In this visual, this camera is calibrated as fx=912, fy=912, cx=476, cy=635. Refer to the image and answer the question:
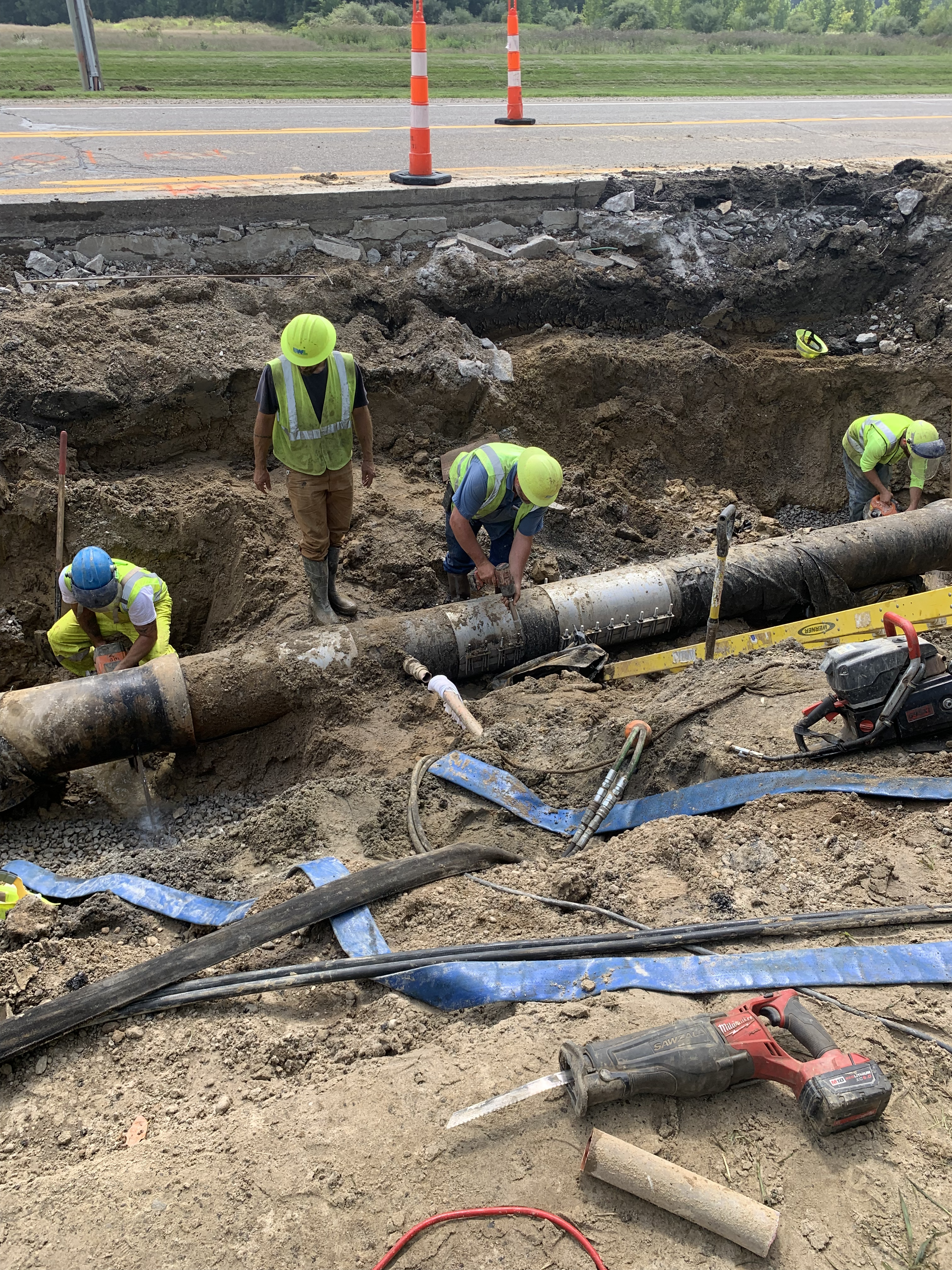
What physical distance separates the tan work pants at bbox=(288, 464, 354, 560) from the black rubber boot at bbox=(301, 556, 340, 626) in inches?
2.5

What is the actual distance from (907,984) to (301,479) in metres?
4.02

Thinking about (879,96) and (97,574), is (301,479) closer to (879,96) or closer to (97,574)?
(97,574)

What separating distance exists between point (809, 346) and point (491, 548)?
435 cm

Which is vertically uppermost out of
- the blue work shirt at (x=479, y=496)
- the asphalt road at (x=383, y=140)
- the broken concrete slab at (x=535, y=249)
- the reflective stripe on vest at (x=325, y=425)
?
the asphalt road at (x=383, y=140)

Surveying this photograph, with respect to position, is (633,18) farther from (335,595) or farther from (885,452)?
(335,595)

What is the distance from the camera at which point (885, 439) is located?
6.52 metres

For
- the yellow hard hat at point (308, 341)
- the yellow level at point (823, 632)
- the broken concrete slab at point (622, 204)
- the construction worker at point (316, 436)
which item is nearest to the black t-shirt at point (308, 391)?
the construction worker at point (316, 436)

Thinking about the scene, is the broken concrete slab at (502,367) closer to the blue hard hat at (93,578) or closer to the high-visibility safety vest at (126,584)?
the high-visibility safety vest at (126,584)

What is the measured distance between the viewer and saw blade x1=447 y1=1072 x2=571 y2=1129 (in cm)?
230

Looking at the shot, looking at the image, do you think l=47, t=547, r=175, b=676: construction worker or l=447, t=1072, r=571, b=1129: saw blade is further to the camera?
l=47, t=547, r=175, b=676: construction worker

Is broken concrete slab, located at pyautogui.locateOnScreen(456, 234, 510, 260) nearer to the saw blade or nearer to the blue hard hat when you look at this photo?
the blue hard hat

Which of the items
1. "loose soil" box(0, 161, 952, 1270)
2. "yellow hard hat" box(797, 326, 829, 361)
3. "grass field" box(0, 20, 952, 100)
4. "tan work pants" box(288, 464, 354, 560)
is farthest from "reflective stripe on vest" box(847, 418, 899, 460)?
"grass field" box(0, 20, 952, 100)

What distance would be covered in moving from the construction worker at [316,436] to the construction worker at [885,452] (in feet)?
12.0

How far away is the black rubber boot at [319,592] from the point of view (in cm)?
562
